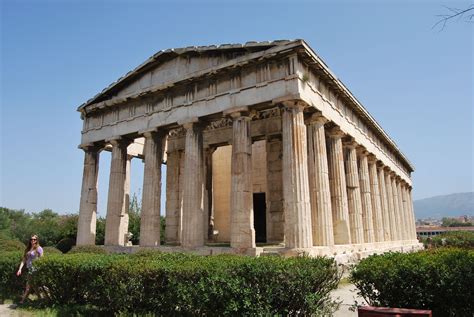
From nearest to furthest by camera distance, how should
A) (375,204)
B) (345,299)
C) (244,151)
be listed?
1. (345,299)
2. (244,151)
3. (375,204)

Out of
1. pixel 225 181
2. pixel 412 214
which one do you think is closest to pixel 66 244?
pixel 225 181

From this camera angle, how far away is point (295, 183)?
46.8 feet

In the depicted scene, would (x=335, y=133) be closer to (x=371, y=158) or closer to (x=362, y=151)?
(x=362, y=151)

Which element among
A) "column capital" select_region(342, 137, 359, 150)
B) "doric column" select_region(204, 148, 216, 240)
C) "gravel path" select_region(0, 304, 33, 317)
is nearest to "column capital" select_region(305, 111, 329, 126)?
"column capital" select_region(342, 137, 359, 150)

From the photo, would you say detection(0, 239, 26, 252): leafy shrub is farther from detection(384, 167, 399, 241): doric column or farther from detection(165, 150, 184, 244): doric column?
detection(384, 167, 399, 241): doric column

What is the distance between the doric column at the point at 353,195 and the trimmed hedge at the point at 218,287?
46.3 ft

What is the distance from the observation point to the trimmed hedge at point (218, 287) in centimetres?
634

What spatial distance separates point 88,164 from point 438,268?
21205 millimetres

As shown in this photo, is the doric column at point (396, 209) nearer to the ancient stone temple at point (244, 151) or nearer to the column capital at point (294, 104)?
the ancient stone temple at point (244, 151)

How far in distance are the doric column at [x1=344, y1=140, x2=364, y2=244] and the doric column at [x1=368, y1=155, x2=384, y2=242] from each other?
3.61 meters

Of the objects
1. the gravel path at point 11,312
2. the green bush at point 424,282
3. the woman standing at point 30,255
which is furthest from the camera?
the woman standing at point 30,255

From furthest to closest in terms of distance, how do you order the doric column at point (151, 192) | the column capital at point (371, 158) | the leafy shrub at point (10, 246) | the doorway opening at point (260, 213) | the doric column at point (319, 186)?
the column capital at point (371, 158) → the doorway opening at point (260, 213) → the doric column at point (151, 192) → the leafy shrub at point (10, 246) → the doric column at point (319, 186)

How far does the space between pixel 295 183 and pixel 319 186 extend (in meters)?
2.38

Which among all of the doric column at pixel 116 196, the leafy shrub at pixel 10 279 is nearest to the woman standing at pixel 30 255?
the leafy shrub at pixel 10 279
